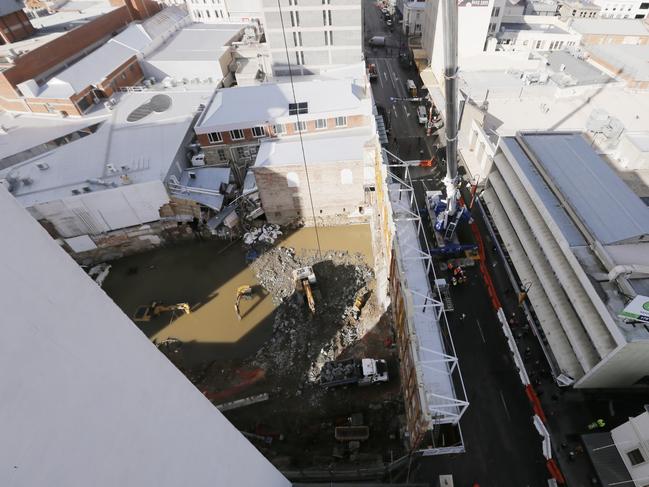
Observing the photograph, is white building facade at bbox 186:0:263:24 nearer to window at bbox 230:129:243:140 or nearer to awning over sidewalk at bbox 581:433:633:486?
window at bbox 230:129:243:140

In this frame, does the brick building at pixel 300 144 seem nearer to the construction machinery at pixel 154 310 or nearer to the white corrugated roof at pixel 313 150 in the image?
the white corrugated roof at pixel 313 150

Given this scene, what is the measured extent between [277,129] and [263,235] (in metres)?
11.9

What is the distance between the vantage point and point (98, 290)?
21.9ft

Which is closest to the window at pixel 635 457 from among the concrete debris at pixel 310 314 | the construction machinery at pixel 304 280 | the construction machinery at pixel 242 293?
the concrete debris at pixel 310 314

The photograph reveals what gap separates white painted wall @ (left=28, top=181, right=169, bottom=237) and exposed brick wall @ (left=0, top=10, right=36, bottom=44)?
35642 millimetres

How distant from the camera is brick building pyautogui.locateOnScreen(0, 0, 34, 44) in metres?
50.2

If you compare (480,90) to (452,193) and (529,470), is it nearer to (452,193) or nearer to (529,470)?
(452,193)

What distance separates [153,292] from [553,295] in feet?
116

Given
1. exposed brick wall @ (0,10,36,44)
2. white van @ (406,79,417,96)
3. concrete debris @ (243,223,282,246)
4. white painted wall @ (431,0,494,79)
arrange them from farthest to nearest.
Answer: white van @ (406,79,417,96)
white painted wall @ (431,0,494,79)
exposed brick wall @ (0,10,36,44)
concrete debris @ (243,223,282,246)

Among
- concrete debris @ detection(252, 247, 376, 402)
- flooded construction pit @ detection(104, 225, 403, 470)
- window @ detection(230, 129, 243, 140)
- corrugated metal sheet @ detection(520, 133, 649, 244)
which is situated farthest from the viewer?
window @ detection(230, 129, 243, 140)

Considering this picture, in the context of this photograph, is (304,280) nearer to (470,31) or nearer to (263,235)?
(263,235)

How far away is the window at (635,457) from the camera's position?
20253mm

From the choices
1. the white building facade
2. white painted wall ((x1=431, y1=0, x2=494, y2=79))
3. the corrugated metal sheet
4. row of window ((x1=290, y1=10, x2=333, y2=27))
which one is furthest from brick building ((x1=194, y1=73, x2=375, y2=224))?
the white building facade

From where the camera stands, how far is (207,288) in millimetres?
35125
